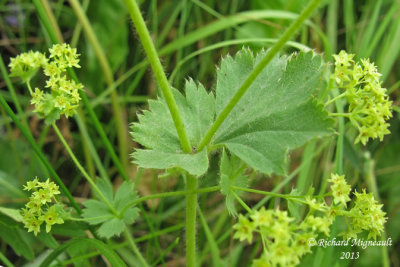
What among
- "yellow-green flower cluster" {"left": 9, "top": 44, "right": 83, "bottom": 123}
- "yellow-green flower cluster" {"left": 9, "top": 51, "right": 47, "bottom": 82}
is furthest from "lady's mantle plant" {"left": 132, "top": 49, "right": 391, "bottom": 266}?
"yellow-green flower cluster" {"left": 9, "top": 51, "right": 47, "bottom": 82}

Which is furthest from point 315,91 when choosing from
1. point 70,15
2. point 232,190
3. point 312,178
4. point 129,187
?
point 70,15

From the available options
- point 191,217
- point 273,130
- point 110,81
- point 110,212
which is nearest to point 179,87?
point 110,81

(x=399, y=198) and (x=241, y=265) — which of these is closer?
(x=241, y=265)

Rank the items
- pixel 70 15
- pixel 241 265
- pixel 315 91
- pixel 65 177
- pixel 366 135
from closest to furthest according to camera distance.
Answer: pixel 366 135, pixel 315 91, pixel 241 265, pixel 65 177, pixel 70 15

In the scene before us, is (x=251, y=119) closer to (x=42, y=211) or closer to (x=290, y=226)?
(x=290, y=226)

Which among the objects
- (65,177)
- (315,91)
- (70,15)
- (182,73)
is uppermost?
(70,15)

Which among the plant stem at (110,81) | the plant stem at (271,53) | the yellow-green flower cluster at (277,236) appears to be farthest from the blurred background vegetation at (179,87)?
the yellow-green flower cluster at (277,236)

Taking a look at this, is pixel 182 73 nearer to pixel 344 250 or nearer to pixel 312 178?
pixel 312 178
